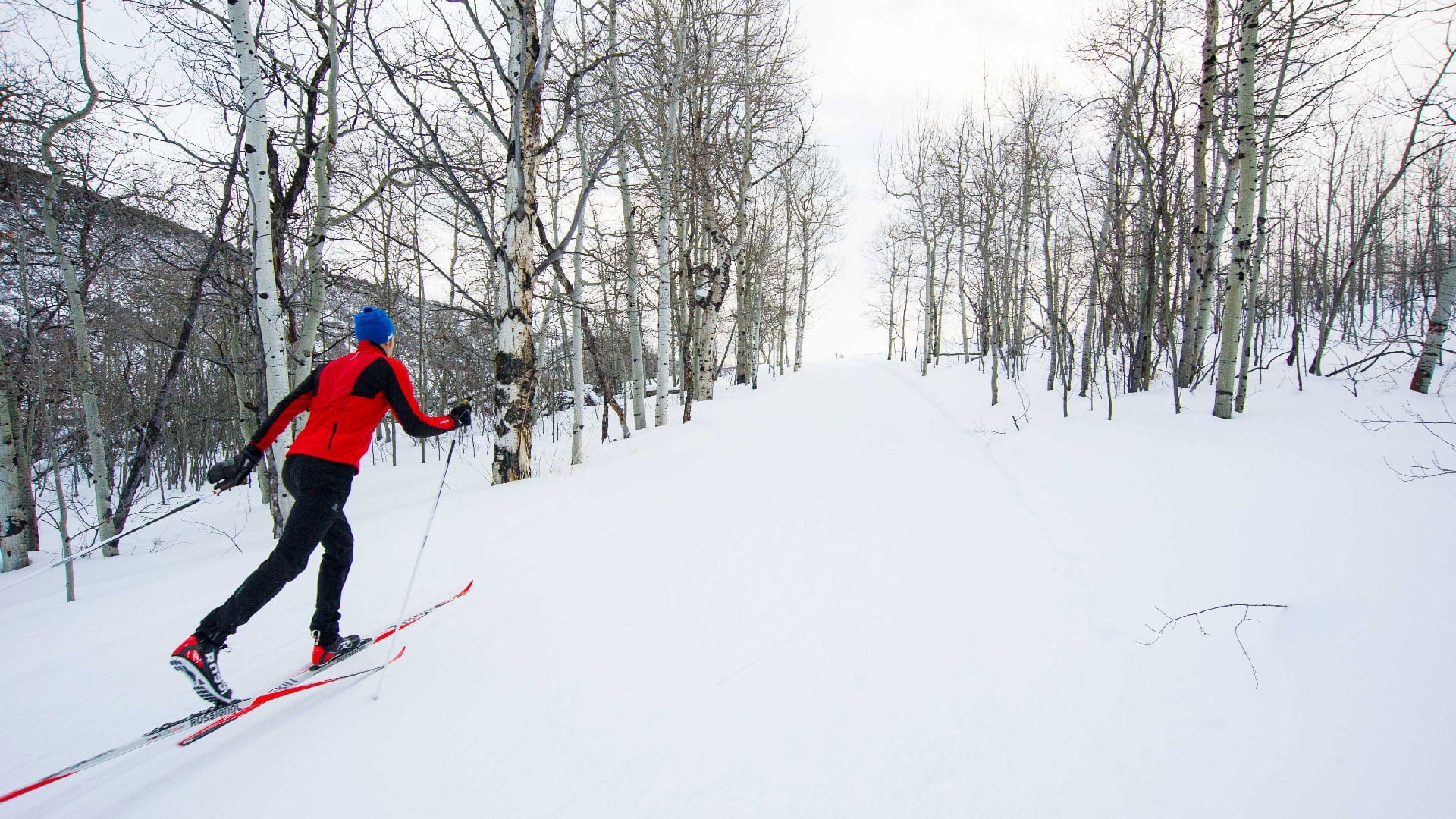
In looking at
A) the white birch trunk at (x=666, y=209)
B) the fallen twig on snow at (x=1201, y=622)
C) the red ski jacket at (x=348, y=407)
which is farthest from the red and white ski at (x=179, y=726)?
the white birch trunk at (x=666, y=209)

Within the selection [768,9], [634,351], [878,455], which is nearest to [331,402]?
[878,455]

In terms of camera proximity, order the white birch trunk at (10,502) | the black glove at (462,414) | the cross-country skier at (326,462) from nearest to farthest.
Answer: the cross-country skier at (326,462) < the black glove at (462,414) < the white birch trunk at (10,502)

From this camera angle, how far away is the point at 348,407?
2.92 m

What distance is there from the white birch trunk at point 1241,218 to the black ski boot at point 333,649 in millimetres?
8509

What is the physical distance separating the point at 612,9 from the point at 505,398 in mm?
6999

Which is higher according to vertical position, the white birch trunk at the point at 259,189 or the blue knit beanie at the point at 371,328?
the white birch trunk at the point at 259,189

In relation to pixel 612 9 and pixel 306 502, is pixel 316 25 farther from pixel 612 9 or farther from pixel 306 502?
pixel 306 502

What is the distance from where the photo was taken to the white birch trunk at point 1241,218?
20.6 ft

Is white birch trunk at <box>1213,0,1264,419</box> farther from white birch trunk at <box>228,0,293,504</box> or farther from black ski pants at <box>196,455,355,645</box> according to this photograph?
white birch trunk at <box>228,0,293,504</box>

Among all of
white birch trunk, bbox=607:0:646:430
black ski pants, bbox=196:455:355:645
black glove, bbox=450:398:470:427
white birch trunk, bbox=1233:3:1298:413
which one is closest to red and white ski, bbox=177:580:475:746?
black ski pants, bbox=196:455:355:645

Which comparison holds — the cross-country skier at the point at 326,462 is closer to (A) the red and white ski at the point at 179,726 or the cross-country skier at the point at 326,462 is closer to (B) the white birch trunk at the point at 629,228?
(A) the red and white ski at the point at 179,726

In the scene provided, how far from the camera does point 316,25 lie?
842cm

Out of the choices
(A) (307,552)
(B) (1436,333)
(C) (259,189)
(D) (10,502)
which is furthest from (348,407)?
(D) (10,502)

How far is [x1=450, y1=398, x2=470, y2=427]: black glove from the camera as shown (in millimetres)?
3408
